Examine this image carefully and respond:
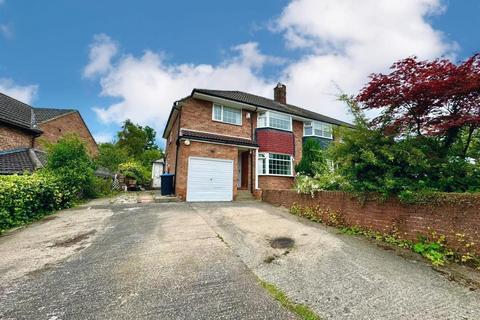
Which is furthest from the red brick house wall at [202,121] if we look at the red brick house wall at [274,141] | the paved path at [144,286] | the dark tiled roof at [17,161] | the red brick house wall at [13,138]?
the red brick house wall at [13,138]

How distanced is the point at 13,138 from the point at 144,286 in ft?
51.0

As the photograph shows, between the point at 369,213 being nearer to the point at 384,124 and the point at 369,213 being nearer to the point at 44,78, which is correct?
the point at 384,124

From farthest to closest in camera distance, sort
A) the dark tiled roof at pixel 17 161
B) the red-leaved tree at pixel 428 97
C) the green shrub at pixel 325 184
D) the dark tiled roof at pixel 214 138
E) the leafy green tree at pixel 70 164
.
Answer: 1. the dark tiled roof at pixel 214 138
2. the dark tiled roof at pixel 17 161
3. the leafy green tree at pixel 70 164
4. the green shrub at pixel 325 184
5. the red-leaved tree at pixel 428 97

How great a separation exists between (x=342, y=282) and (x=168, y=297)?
8.61 ft

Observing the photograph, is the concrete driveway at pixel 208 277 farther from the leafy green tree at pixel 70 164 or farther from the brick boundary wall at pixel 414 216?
the leafy green tree at pixel 70 164

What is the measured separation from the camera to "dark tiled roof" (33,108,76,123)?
18483 mm

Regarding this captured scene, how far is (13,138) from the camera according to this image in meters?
12.5

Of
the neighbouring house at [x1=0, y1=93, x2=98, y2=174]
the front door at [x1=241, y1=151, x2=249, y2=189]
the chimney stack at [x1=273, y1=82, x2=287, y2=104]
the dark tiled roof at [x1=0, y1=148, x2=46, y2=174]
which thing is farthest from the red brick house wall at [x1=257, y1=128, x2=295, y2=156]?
the dark tiled roof at [x1=0, y1=148, x2=46, y2=174]

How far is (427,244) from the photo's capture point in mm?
4418

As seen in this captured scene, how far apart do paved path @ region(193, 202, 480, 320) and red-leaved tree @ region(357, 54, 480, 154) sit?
317cm

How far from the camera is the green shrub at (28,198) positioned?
6363 millimetres

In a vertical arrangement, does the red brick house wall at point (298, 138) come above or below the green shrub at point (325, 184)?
above

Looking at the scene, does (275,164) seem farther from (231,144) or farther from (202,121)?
(202,121)

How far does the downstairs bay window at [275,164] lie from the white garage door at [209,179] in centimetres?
258
